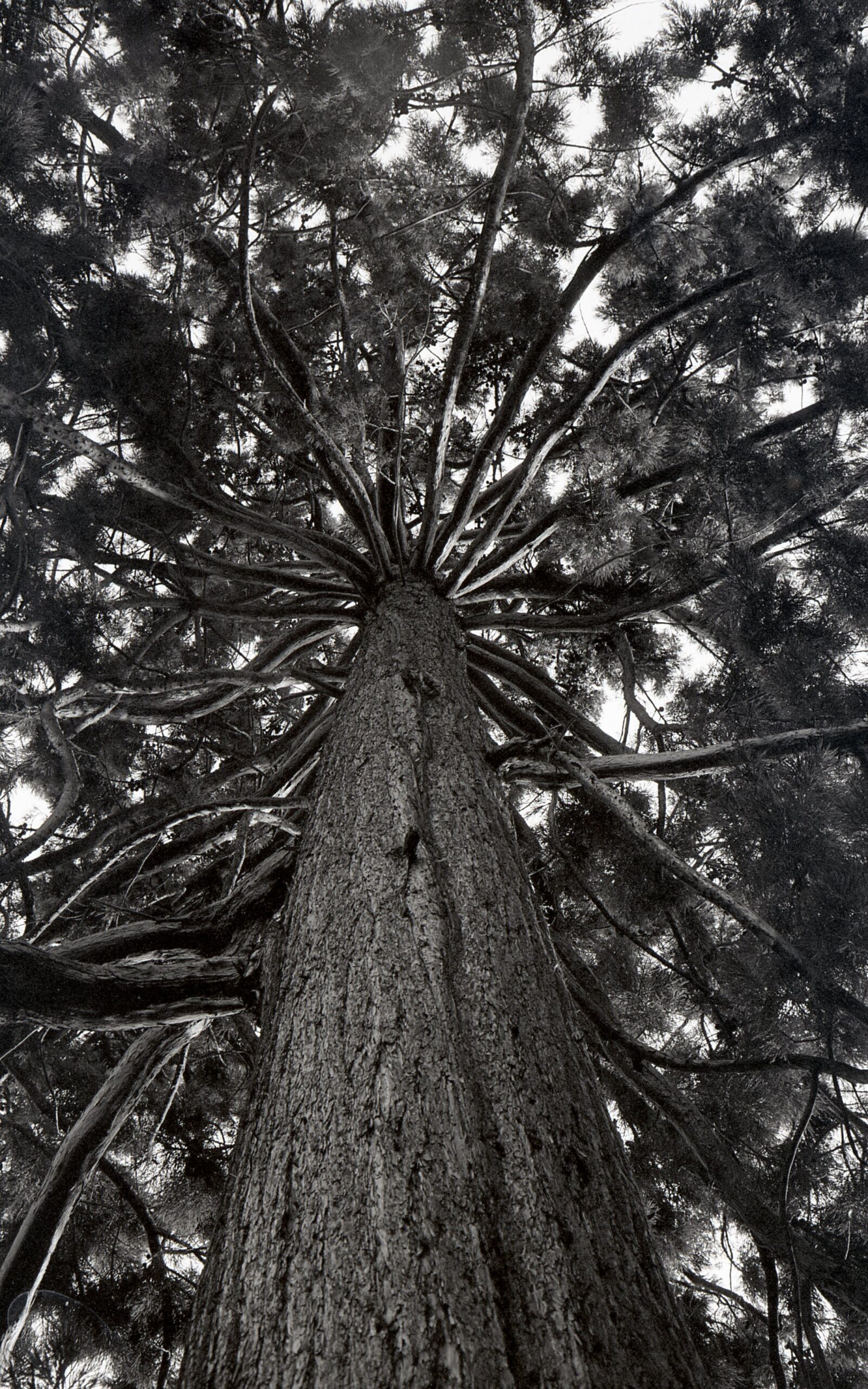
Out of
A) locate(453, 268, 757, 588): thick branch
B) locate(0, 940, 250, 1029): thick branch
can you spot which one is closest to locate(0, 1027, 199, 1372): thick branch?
locate(0, 940, 250, 1029): thick branch

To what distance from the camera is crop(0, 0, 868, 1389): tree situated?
3.94ft

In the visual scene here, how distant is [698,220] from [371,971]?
13.7ft

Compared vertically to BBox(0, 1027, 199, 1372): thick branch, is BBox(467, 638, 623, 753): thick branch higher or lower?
higher

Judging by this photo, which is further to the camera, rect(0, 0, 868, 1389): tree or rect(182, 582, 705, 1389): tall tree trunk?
rect(0, 0, 868, 1389): tree

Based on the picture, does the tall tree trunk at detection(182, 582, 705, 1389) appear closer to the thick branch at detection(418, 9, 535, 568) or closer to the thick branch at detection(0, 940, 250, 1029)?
the thick branch at detection(0, 940, 250, 1029)

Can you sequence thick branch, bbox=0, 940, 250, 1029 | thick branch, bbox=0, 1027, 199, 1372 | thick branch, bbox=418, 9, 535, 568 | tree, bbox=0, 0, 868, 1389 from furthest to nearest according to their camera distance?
thick branch, bbox=418, 9, 535, 568 < thick branch, bbox=0, 1027, 199, 1372 < thick branch, bbox=0, 940, 250, 1029 < tree, bbox=0, 0, 868, 1389

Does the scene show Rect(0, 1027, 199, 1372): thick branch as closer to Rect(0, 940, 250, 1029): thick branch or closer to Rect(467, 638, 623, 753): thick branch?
Rect(0, 940, 250, 1029): thick branch

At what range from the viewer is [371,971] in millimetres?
1441

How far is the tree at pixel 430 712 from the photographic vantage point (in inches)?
47.3

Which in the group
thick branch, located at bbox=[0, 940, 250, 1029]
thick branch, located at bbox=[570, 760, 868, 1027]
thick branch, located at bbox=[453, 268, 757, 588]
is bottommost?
thick branch, located at bbox=[0, 940, 250, 1029]

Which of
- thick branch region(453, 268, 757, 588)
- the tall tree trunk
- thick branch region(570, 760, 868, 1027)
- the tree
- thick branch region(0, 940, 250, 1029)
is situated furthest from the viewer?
thick branch region(453, 268, 757, 588)

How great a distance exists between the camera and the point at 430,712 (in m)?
2.45

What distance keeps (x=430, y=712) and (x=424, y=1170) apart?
150cm

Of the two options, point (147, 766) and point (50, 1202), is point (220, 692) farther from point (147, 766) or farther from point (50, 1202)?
point (50, 1202)
